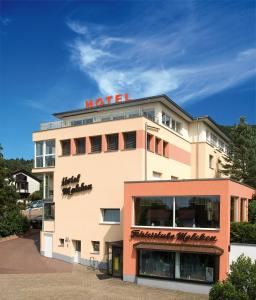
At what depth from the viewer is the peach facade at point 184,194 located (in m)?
23.6

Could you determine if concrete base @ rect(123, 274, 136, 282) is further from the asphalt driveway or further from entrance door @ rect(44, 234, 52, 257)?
entrance door @ rect(44, 234, 52, 257)

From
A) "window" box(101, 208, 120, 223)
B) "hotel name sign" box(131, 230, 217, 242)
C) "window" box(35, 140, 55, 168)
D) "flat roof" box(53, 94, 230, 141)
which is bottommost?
"hotel name sign" box(131, 230, 217, 242)

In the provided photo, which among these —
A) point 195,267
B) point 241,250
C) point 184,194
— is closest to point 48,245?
point 184,194

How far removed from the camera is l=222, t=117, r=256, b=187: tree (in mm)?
42250

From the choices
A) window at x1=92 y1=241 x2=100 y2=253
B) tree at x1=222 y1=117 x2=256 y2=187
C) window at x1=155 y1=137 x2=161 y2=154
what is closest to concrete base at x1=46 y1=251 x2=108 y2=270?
window at x1=92 y1=241 x2=100 y2=253

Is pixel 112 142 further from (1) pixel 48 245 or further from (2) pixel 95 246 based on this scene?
(1) pixel 48 245

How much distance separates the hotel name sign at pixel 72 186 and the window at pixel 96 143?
2540 mm

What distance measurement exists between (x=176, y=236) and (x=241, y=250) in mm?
4025

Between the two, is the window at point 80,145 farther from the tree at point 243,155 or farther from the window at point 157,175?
the tree at point 243,155

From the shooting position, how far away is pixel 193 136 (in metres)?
42.7

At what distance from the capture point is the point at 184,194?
82.8ft

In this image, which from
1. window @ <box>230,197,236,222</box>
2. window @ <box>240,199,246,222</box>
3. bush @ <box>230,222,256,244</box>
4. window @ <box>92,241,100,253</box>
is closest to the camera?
bush @ <box>230,222,256,244</box>

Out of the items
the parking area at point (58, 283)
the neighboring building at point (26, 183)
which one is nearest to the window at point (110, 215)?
the parking area at point (58, 283)

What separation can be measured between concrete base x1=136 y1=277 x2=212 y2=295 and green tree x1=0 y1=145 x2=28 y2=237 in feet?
77.0
